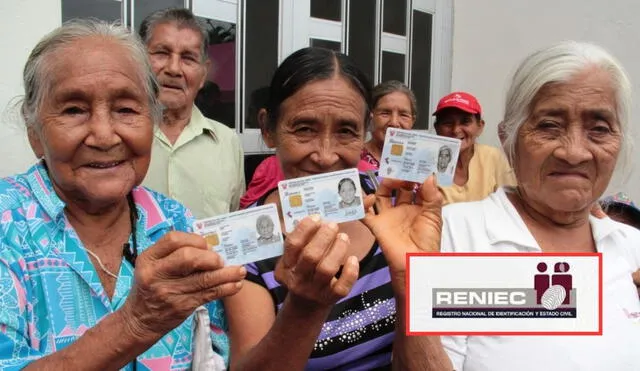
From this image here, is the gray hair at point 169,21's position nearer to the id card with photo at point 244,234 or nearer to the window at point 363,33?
the id card with photo at point 244,234

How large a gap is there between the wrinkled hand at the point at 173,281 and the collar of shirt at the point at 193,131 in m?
1.80

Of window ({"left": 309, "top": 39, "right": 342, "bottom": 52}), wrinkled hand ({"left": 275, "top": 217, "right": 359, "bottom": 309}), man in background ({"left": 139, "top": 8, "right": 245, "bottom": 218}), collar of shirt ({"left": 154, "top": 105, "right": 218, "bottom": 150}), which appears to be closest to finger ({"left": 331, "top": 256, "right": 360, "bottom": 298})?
wrinkled hand ({"left": 275, "top": 217, "right": 359, "bottom": 309})

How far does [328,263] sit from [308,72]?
2.41ft

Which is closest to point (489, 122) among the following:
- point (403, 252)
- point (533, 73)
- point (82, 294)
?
point (533, 73)

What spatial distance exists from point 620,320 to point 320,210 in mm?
901

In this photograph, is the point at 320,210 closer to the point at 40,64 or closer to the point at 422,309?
the point at 422,309

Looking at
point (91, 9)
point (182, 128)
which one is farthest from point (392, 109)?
point (91, 9)

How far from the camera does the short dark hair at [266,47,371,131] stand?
177 cm

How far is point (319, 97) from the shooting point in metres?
1.75

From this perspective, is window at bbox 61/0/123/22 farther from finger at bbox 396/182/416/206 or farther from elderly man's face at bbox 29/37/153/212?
finger at bbox 396/182/416/206

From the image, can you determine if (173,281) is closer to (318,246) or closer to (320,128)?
(318,246)

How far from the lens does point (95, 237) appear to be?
1.54m

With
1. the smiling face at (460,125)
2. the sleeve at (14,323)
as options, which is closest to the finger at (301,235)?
the sleeve at (14,323)

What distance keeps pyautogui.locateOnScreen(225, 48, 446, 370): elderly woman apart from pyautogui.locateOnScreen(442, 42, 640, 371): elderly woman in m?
0.20
